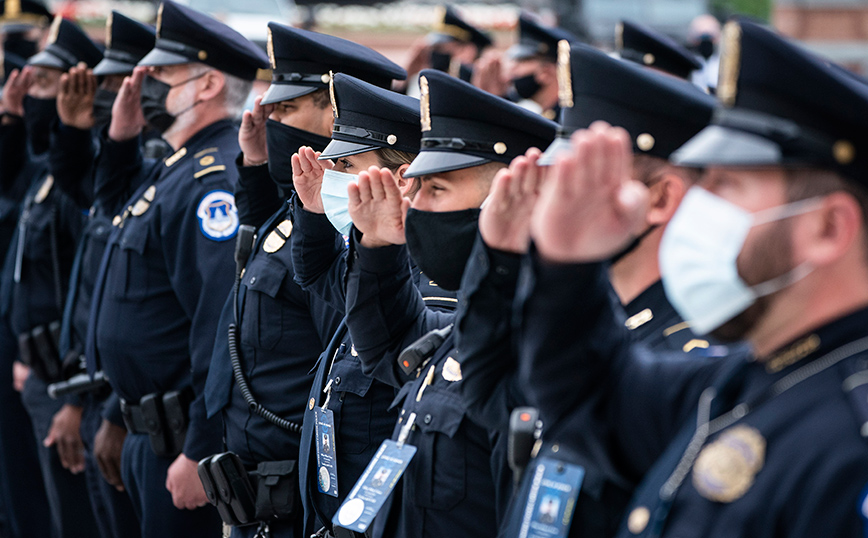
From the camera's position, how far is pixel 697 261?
1594 mm

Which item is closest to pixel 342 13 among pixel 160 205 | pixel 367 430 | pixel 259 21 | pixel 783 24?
pixel 259 21

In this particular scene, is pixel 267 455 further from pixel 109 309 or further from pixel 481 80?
pixel 481 80

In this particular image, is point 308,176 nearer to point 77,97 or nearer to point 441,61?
point 77,97

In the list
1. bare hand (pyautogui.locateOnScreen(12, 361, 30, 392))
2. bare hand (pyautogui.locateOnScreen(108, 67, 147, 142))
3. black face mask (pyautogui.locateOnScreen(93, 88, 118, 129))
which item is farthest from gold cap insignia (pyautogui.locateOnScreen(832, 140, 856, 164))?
bare hand (pyautogui.locateOnScreen(12, 361, 30, 392))

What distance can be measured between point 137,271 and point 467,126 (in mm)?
2131

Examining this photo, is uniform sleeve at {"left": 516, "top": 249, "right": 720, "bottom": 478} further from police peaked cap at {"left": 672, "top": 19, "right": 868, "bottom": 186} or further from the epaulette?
the epaulette

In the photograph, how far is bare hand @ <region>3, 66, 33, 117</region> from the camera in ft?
20.1

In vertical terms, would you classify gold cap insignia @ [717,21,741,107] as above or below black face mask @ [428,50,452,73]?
above

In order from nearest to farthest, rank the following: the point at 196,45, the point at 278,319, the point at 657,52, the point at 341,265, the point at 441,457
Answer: the point at 441,457 < the point at 341,265 < the point at 278,319 < the point at 196,45 < the point at 657,52

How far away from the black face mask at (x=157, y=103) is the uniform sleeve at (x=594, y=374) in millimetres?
3094

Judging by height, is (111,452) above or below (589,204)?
below

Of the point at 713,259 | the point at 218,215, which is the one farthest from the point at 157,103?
the point at 713,259

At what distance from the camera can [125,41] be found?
17.3ft

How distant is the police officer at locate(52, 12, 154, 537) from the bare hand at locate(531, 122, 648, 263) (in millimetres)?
3436
